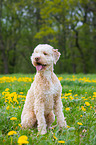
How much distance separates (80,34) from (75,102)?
23499mm

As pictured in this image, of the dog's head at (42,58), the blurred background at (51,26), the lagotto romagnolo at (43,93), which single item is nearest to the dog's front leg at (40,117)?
the lagotto romagnolo at (43,93)

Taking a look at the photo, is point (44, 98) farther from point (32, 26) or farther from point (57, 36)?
point (32, 26)

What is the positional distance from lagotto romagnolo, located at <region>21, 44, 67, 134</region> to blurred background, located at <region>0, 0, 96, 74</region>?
56.1ft

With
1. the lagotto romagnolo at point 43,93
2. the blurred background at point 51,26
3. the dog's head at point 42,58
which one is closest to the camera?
the dog's head at point 42,58

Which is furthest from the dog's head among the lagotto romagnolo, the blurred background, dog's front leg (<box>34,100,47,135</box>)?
the blurred background

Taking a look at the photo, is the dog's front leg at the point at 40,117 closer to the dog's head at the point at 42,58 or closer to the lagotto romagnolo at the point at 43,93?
the lagotto romagnolo at the point at 43,93

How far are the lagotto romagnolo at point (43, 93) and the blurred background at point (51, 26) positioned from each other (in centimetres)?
1709

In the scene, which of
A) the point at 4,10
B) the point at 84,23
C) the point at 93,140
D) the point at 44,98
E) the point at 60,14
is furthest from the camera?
the point at 4,10

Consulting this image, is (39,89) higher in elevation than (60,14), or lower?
lower

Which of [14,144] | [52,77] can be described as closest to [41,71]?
[52,77]

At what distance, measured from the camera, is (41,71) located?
2.56 m

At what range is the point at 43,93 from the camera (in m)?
2.55

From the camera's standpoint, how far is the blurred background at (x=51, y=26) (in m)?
21.2

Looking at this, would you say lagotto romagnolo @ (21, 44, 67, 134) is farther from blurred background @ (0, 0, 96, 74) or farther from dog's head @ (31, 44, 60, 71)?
blurred background @ (0, 0, 96, 74)
